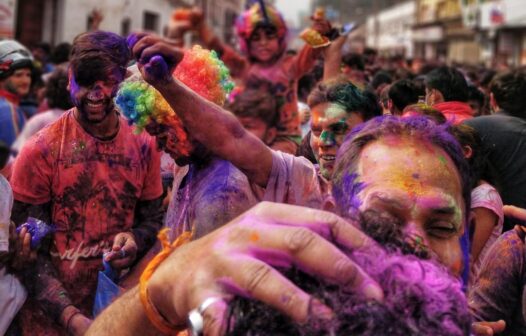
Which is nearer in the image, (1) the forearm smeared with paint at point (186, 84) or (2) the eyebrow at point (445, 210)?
(2) the eyebrow at point (445, 210)

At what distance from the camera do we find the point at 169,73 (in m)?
1.87

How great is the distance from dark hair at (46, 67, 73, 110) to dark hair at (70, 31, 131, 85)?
1597 mm

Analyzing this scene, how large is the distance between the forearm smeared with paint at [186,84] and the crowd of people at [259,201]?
0.03 metres

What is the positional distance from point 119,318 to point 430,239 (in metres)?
0.62

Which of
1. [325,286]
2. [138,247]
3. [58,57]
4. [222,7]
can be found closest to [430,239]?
[325,286]

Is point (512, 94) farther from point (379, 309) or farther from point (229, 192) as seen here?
point (379, 309)

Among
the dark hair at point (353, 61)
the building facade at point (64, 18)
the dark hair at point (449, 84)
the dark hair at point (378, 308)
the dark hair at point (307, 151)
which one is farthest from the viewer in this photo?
the building facade at point (64, 18)

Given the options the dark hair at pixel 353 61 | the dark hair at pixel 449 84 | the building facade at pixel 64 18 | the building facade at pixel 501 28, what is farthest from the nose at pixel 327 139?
the building facade at pixel 501 28

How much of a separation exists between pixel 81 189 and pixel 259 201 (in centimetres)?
111

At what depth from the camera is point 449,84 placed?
15.1 feet

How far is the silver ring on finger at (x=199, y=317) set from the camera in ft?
3.19

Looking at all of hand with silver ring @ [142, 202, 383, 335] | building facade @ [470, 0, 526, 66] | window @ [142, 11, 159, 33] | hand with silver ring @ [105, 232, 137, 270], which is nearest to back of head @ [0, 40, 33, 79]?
hand with silver ring @ [105, 232, 137, 270]

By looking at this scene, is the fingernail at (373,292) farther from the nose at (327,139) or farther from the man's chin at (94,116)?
the man's chin at (94,116)

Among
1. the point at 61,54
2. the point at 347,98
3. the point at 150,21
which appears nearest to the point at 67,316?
the point at 347,98
